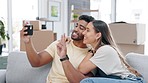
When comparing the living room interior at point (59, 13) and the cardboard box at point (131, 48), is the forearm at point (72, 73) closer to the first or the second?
the cardboard box at point (131, 48)

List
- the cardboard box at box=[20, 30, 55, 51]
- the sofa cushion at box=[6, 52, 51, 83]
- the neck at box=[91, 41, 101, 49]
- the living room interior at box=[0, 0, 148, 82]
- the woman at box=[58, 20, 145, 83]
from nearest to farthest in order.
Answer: the woman at box=[58, 20, 145, 83], the neck at box=[91, 41, 101, 49], the sofa cushion at box=[6, 52, 51, 83], the cardboard box at box=[20, 30, 55, 51], the living room interior at box=[0, 0, 148, 82]

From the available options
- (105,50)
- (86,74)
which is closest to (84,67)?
(86,74)

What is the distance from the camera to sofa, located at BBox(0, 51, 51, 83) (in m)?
2.21

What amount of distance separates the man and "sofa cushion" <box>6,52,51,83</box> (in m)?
0.13

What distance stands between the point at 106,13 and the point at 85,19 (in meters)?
4.36

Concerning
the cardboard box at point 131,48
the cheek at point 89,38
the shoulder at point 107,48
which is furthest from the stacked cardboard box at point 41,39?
the shoulder at point 107,48

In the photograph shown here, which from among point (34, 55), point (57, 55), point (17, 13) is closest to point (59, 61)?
point (57, 55)

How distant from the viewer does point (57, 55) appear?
2.07 meters

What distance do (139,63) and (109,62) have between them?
0.35m

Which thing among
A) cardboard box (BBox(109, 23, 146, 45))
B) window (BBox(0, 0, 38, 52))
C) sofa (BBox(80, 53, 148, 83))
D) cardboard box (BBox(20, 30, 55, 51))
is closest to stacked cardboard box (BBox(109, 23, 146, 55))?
cardboard box (BBox(109, 23, 146, 45))

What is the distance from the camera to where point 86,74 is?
1.81m

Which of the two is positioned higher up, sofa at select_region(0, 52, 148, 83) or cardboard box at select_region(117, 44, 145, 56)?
cardboard box at select_region(117, 44, 145, 56)

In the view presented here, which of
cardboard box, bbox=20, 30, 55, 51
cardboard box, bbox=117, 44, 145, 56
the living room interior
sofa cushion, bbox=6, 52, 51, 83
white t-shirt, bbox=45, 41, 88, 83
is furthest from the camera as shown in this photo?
the living room interior

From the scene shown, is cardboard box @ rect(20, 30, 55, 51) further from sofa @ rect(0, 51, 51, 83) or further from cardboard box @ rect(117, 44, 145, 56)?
sofa @ rect(0, 51, 51, 83)
